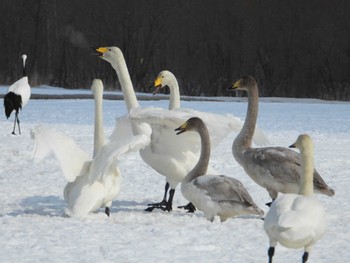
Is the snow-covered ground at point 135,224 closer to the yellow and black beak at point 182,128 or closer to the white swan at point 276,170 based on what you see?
the white swan at point 276,170

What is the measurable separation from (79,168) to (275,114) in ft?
37.5

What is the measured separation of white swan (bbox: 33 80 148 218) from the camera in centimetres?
588

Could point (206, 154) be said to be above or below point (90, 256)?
above

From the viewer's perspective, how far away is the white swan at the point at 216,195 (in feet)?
19.1

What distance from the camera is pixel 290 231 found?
4.23 metres

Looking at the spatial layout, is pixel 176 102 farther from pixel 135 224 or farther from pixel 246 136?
pixel 135 224

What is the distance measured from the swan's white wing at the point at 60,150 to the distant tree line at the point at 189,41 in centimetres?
2473

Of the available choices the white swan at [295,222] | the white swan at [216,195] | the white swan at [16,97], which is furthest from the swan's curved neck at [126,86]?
the white swan at [16,97]

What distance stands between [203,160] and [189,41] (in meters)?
29.5

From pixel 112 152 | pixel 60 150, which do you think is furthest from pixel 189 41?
pixel 112 152

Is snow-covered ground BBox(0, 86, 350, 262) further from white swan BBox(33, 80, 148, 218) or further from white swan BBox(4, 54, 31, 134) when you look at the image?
white swan BBox(4, 54, 31, 134)

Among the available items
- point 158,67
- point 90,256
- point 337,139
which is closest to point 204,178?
point 90,256

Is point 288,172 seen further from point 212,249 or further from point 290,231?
point 290,231

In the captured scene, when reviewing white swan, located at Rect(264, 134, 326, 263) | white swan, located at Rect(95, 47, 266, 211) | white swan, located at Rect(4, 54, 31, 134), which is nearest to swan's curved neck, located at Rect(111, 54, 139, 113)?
white swan, located at Rect(95, 47, 266, 211)
